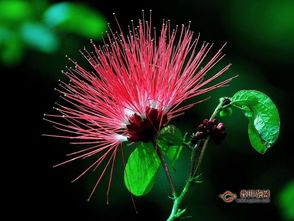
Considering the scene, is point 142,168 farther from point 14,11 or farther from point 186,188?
point 14,11

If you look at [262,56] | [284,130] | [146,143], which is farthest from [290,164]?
[146,143]

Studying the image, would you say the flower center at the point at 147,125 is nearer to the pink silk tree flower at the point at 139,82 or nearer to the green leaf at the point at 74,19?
the pink silk tree flower at the point at 139,82

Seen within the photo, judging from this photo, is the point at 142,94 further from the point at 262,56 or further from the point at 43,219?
the point at 262,56

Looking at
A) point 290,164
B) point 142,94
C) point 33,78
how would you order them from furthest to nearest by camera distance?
1. point 290,164
2. point 33,78
3. point 142,94

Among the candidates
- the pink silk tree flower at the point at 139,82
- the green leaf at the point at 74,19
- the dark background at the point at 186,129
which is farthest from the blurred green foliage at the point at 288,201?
the pink silk tree flower at the point at 139,82

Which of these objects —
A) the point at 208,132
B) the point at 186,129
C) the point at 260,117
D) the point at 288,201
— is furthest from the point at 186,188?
the point at 186,129

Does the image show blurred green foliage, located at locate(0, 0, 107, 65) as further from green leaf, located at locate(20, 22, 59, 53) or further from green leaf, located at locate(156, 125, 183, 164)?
green leaf, located at locate(156, 125, 183, 164)

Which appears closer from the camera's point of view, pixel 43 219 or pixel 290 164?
pixel 43 219
